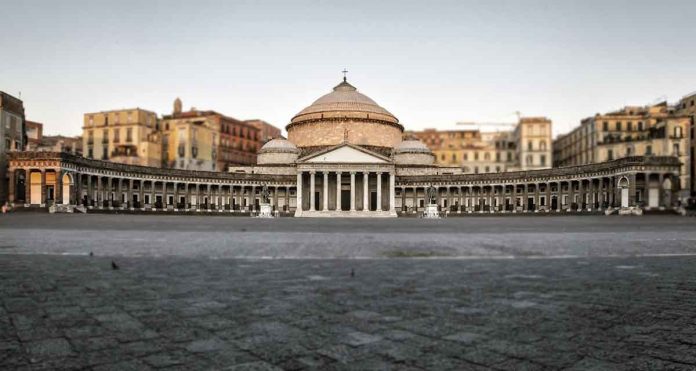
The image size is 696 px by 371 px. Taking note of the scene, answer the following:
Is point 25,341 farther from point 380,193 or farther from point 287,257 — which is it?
point 380,193

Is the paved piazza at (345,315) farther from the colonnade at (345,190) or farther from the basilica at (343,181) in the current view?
the colonnade at (345,190)

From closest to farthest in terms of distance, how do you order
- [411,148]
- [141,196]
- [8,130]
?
[8,130]
[141,196]
[411,148]

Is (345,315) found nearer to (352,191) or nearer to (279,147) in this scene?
(352,191)

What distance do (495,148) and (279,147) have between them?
52792 millimetres

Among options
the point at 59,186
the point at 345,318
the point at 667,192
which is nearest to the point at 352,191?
the point at 59,186

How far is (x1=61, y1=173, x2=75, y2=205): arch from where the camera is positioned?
6309 centimetres

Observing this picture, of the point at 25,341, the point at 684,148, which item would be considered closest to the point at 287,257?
the point at 25,341

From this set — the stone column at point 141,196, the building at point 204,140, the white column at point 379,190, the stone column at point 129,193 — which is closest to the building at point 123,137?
the building at point 204,140

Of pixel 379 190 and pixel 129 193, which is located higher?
pixel 379 190

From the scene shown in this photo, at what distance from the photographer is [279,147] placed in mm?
92438

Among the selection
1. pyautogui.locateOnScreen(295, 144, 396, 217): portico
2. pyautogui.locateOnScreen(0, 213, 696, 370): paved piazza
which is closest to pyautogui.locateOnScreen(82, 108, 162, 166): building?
pyautogui.locateOnScreen(295, 144, 396, 217): portico

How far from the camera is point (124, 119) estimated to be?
88.6m

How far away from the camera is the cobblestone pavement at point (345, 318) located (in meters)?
4.14

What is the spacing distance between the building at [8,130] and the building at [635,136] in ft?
285
